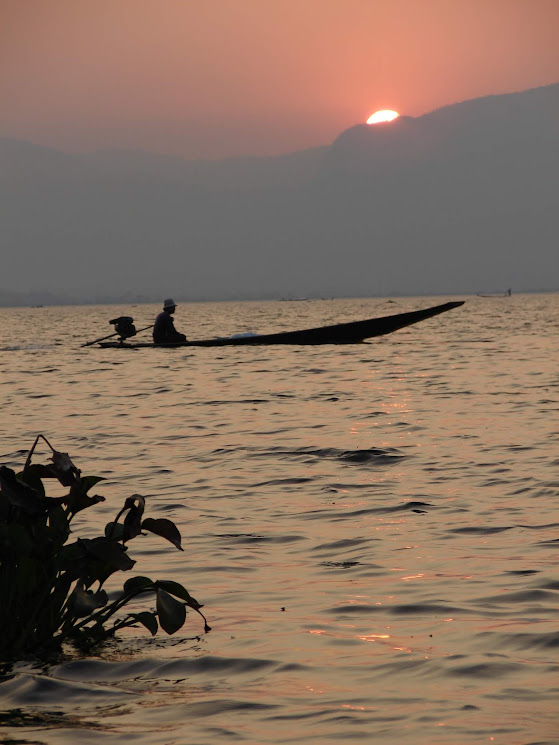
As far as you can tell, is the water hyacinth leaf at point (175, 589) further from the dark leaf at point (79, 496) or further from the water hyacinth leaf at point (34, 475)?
the water hyacinth leaf at point (34, 475)

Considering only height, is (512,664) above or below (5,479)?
below

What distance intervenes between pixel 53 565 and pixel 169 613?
62cm

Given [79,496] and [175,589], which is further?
[79,496]

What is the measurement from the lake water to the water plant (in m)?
0.22

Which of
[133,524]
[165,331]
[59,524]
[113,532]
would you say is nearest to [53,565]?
[59,524]

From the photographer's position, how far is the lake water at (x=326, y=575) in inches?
181

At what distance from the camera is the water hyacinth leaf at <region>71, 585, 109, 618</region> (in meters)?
5.33

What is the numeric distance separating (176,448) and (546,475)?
198 inches

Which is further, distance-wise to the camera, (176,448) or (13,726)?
(176,448)

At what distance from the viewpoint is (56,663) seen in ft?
17.7

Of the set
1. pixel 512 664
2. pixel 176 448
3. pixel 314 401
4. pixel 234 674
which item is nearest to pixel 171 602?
pixel 234 674

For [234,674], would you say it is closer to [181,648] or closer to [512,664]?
[181,648]

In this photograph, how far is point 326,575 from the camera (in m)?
7.25

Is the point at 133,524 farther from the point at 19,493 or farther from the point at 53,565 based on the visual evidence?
the point at 19,493
